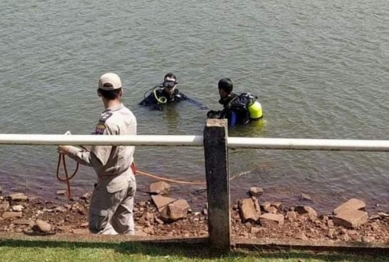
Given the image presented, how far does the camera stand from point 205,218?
29.2ft

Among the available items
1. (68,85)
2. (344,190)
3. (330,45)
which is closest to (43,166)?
(68,85)

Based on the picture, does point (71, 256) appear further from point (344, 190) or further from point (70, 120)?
point (70, 120)

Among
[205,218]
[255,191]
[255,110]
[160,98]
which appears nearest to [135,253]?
[205,218]

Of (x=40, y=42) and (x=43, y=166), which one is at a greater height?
(x=40, y=42)

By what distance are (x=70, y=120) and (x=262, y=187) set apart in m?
4.54

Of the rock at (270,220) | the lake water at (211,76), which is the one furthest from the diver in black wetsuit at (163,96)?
the rock at (270,220)

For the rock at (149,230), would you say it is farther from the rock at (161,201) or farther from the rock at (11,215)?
the rock at (11,215)

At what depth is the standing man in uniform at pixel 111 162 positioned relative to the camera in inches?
232

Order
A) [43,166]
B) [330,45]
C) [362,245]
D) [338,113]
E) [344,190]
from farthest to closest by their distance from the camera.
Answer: [330,45] < [338,113] < [43,166] < [344,190] < [362,245]

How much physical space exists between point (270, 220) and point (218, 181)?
330 centimetres

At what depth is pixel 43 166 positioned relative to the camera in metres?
11.2

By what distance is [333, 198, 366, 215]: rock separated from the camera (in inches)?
356

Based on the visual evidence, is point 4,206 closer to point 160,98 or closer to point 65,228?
point 65,228

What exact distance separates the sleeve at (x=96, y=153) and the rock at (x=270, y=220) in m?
3.19
